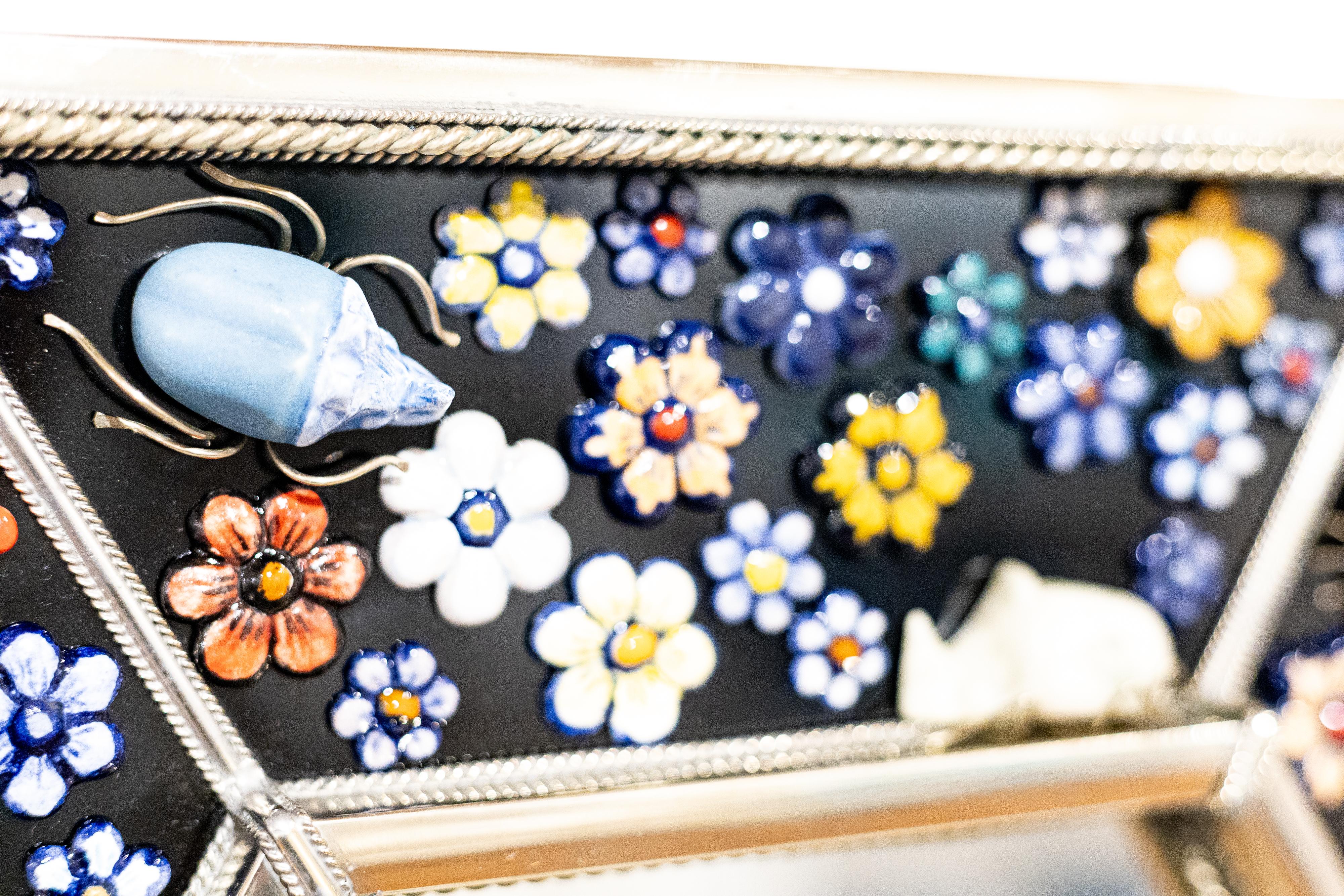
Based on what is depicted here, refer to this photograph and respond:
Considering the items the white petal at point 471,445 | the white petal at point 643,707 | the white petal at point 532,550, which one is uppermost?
the white petal at point 471,445

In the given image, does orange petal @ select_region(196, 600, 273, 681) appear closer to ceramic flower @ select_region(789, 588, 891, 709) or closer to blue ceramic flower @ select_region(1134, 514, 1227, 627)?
ceramic flower @ select_region(789, 588, 891, 709)

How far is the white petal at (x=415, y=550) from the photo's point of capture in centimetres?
52

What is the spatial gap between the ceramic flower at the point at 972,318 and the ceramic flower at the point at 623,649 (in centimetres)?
21

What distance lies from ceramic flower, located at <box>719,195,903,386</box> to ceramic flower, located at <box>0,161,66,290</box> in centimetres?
34

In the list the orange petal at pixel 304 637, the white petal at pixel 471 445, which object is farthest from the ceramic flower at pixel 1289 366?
the orange petal at pixel 304 637

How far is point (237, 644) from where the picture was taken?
50cm

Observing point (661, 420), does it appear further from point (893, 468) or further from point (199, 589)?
point (199, 589)

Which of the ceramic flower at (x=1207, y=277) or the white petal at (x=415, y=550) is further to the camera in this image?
the ceramic flower at (x=1207, y=277)

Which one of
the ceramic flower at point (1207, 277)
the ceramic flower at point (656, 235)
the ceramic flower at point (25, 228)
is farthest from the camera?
the ceramic flower at point (1207, 277)

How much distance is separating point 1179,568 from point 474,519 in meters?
0.49

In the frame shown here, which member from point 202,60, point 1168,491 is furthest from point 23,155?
point 1168,491

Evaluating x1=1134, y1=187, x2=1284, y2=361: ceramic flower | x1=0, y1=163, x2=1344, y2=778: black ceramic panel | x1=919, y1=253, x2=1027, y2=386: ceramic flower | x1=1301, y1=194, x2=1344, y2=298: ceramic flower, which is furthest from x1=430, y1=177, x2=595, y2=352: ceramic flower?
x1=1301, y1=194, x2=1344, y2=298: ceramic flower

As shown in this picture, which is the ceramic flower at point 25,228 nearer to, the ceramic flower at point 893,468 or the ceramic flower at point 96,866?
the ceramic flower at point 96,866

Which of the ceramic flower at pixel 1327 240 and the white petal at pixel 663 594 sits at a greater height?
the ceramic flower at pixel 1327 240
